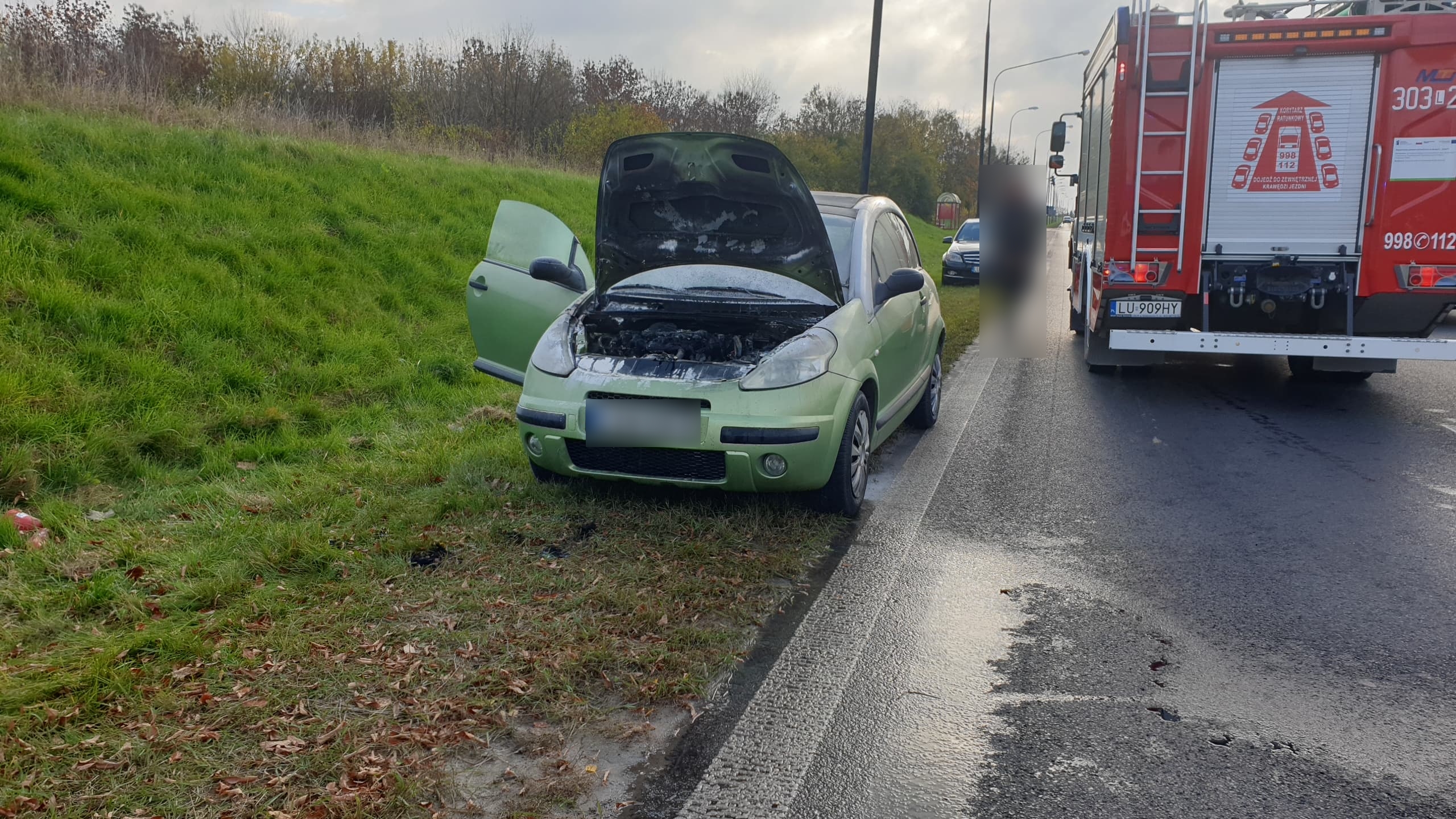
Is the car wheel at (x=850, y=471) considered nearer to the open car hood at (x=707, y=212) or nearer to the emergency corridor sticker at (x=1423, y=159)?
Result: the open car hood at (x=707, y=212)

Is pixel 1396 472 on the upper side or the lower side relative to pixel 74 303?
lower

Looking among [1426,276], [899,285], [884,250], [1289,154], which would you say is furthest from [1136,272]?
[899,285]

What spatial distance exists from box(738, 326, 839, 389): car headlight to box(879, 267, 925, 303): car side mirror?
847 millimetres

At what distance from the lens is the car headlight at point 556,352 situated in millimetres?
4875

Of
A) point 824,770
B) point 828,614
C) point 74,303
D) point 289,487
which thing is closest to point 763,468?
point 828,614

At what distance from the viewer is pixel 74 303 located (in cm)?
661

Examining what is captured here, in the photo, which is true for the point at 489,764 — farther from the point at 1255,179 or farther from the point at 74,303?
the point at 1255,179

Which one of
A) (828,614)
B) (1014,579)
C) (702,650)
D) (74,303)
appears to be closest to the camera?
(702,650)

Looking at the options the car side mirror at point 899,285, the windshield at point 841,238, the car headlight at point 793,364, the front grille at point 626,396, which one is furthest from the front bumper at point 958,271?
the front grille at point 626,396

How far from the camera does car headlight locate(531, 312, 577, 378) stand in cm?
488

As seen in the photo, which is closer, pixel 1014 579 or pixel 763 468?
pixel 1014 579

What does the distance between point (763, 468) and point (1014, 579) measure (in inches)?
47.4

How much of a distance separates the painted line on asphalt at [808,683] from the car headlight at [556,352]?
166 cm

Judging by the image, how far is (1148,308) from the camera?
7.94 metres
